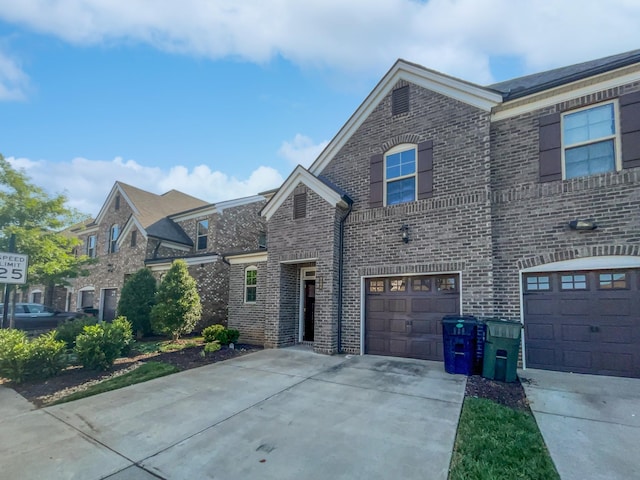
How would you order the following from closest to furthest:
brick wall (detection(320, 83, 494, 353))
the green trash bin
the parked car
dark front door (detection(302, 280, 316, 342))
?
the green trash bin → brick wall (detection(320, 83, 494, 353)) → dark front door (detection(302, 280, 316, 342)) → the parked car

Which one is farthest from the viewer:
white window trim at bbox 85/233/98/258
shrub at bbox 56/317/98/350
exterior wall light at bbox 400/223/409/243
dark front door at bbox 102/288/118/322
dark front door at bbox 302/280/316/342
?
white window trim at bbox 85/233/98/258

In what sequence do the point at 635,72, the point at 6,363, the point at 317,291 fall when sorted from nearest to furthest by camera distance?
the point at 635,72 < the point at 6,363 < the point at 317,291

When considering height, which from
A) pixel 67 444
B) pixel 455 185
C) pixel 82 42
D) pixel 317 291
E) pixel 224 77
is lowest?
pixel 67 444

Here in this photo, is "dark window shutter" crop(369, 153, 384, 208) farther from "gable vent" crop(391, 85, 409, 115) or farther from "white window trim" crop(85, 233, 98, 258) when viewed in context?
"white window trim" crop(85, 233, 98, 258)

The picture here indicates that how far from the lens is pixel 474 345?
7.07 metres

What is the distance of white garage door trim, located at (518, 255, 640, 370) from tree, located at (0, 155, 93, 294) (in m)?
16.1

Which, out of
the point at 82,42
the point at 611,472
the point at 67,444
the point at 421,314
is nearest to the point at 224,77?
the point at 82,42

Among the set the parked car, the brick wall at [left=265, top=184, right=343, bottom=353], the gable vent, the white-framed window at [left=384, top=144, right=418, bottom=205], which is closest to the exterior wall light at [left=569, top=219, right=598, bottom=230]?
the white-framed window at [left=384, top=144, right=418, bottom=205]

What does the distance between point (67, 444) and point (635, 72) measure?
11951 mm

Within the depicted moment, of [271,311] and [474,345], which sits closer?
[474,345]

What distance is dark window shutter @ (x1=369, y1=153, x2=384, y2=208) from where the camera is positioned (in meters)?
9.55

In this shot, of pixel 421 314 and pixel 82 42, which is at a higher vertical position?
pixel 82 42

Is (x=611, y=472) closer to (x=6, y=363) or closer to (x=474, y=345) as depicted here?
(x=474, y=345)

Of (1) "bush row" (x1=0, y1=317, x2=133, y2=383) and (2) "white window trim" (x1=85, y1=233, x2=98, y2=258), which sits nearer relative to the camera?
(1) "bush row" (x1=0, y1=317, x2=133, y2=383)
